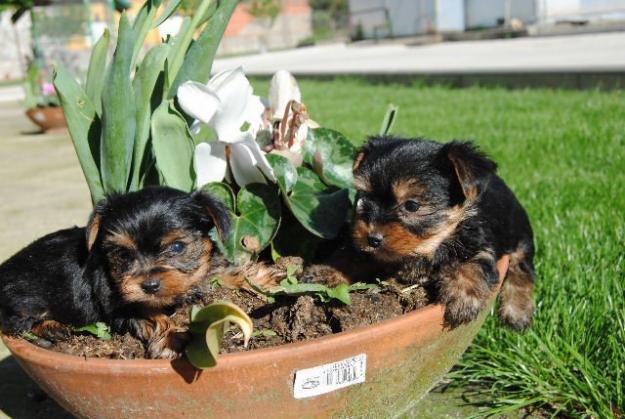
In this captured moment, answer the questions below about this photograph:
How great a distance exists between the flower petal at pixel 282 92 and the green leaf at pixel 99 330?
139cm

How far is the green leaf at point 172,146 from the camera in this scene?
277cm

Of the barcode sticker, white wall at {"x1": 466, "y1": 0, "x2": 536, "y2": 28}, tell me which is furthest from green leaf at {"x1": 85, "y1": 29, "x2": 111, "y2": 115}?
white wall at {"x1": 466, "y1": 0, "x2": 536, "y2": 28}

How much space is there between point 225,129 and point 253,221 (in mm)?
414

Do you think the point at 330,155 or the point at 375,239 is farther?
the point at 330,155

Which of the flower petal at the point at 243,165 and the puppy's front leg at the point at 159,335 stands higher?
the flower petal at the point at 243,165

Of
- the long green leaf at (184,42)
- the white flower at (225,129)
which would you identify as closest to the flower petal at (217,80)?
the white flower at (225,129)

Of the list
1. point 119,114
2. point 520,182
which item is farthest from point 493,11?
point 119,114

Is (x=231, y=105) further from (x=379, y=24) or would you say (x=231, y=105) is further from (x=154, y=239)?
(x=379, y=24)

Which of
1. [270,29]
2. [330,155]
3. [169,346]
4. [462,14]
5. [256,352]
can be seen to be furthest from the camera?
[270,29]

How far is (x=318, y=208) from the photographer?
3.01m

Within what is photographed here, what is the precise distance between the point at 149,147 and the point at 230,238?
60cm

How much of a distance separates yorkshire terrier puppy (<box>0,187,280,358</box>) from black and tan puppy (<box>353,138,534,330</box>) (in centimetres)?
58

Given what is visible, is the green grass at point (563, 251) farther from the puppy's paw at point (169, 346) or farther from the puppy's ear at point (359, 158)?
the puppy's paw at point (169, 346)

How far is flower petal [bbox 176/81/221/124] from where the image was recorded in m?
2.81
